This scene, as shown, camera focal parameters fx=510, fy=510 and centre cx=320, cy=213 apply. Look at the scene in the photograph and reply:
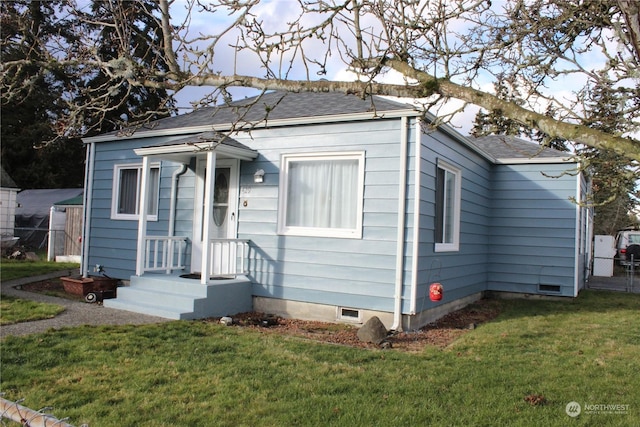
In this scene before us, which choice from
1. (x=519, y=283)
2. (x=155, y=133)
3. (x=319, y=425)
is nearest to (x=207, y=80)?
(x=319, y=425)

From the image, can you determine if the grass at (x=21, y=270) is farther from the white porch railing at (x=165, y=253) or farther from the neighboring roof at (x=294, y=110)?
the white porch railing at (x=165, y=253)

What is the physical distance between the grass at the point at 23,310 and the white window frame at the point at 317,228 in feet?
12.0

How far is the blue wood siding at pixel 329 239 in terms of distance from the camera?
7.61 m

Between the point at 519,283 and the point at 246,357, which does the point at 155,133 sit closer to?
the point at 246,357

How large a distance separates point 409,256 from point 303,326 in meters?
1.90

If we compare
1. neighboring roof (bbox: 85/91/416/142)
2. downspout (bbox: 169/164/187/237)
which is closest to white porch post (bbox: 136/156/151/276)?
downspout (bbox: 169/164/187/237)

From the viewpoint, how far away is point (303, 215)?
8438mm

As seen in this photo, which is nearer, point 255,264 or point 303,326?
point 303,326

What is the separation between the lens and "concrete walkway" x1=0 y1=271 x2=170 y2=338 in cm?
644

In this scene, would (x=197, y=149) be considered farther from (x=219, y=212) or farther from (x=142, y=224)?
(x=142, y=224)

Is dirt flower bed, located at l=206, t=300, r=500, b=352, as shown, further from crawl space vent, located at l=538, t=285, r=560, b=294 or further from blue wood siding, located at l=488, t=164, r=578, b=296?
crawl space vent, located at l=538, t=285, r=560, b=294

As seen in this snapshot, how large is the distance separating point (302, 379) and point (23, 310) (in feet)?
17.0

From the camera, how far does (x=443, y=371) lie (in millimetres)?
5105

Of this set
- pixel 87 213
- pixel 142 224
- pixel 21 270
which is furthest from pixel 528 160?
pixel 21 270
